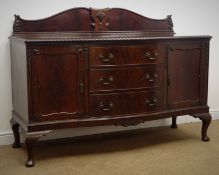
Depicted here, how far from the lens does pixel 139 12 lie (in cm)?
308

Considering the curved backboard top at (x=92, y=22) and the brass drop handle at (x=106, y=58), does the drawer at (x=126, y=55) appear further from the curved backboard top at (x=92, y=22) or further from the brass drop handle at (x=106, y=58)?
the curved backboard top at (x=92, y=22)

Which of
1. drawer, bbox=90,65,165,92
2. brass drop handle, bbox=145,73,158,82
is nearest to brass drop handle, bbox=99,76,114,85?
drawer, bbox=90,65,165,92

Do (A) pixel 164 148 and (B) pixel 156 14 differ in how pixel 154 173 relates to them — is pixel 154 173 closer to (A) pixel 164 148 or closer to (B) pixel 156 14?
(A) pixel 164 148

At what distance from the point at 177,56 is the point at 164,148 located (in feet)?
2.30

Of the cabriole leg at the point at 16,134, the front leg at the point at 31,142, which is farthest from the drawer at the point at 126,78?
the cabriole leg at the point at 16,134

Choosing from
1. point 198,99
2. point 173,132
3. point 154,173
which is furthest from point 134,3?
point 154,173

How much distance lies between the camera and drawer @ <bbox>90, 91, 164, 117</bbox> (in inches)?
98.7

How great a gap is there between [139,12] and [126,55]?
2.35 feet

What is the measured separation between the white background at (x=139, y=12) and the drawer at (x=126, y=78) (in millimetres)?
684

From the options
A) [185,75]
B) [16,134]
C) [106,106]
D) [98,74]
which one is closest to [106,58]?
[98,74]

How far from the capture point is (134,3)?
305 centimetres

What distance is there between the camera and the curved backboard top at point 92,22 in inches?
106

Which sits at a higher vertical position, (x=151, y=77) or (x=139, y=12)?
(x=139, y=12)

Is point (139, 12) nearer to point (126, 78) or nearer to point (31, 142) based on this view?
point (126, 78)
